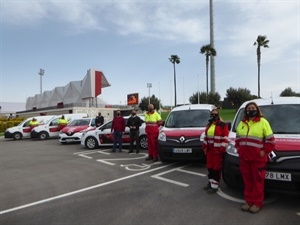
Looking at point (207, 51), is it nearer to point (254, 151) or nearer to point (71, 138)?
point (71, 138)

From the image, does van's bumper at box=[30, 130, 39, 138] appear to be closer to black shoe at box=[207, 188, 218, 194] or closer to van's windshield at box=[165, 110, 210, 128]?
van's windshield at box=[165, 110, 210, 128]

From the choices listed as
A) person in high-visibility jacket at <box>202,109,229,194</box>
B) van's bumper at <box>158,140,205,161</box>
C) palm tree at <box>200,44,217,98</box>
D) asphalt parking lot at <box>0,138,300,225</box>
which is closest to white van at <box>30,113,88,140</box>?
asphalt parking lot at <box>0,138,300,225</box>

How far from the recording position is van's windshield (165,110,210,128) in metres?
9.27

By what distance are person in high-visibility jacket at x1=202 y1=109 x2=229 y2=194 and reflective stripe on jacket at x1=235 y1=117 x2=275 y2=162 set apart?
84cm

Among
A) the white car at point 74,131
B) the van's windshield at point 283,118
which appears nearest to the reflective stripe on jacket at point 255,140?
the van's windshield at point 283,118

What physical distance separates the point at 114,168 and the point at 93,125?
32.5ft

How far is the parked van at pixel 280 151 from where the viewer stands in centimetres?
454

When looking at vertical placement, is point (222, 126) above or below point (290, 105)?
below

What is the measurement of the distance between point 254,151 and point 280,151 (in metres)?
0.45

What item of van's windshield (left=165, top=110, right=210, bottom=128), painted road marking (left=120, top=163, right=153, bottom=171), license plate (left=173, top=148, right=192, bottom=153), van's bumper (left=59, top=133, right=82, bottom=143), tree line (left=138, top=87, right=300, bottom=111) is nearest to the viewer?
license plate (left=173, top=148, right=192, bottom=153)

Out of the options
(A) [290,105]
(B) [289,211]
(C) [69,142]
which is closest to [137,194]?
(B) [289,211]

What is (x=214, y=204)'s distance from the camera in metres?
5.11

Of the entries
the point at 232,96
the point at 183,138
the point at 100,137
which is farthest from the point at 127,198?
the point at 232,96

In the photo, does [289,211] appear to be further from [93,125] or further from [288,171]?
[93,125]
